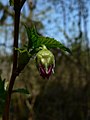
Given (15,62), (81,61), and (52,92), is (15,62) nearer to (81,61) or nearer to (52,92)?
(81,61)

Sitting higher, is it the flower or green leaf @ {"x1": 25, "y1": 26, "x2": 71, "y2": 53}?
green leaf @ {"x1": 25, "y1": 26, "x2": 71, "y2": 53}

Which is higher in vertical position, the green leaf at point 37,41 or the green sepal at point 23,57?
the green leaf at point 37,41

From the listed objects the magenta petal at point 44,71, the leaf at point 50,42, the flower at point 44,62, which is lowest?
the magenta petal at point 44,71

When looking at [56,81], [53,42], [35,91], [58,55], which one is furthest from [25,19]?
[53,42]

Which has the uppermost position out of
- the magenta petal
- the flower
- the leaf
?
the leaf

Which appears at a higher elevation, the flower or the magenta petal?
the flower

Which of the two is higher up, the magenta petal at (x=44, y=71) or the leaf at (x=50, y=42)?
the leaf at (x=50, y=42)

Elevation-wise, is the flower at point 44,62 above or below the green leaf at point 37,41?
below

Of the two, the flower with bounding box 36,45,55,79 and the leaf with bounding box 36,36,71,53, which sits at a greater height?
the leaf with bounding box 36,36,71,53

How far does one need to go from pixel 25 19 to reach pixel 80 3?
0.71 meters

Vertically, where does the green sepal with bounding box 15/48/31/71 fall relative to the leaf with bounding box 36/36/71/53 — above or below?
below

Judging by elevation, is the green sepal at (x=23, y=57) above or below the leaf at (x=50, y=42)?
below

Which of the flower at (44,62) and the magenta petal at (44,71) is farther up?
the flower at (44,62)

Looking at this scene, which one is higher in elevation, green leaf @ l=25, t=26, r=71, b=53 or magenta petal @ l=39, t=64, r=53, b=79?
green leaf @ l=25, t=26, r=71, b=53
